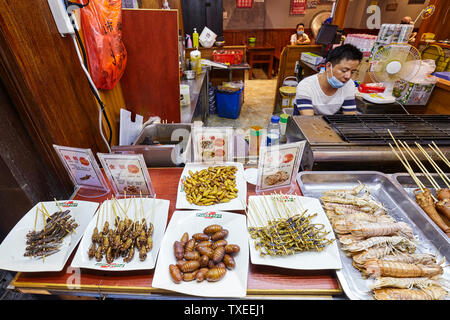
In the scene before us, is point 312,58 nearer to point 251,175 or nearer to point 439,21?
point 251,175

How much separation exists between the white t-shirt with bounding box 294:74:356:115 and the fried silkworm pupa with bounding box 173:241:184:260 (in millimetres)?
2872

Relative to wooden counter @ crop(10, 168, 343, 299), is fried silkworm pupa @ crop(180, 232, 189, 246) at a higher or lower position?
higher

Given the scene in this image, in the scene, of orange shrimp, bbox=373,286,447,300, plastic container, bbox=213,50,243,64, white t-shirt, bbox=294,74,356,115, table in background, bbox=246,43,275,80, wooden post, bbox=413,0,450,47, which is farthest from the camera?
table in background, bbox=246,43,275,80

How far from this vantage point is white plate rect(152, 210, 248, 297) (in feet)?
4.01

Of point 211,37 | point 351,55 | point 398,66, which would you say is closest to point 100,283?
point 351,55

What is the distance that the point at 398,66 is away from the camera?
327 centimetres

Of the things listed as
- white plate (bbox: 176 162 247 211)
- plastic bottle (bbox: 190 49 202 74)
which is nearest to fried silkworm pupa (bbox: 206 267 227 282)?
white plate (bbox: 176 162 247 211)

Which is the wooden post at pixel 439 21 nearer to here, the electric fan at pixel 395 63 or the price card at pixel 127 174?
the electric fan at pixel 395 63

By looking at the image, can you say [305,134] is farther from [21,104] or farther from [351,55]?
[21,104]

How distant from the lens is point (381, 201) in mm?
1932

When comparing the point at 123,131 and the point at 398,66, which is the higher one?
the point at 398,66

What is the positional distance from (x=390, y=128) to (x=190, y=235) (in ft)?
8.01

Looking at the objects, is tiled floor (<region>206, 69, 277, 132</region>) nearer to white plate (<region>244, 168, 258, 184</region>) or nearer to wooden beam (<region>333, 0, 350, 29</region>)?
wooden beam (<region>333, 0, 350, 29</region>)

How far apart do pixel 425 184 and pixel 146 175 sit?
8.56 ft
